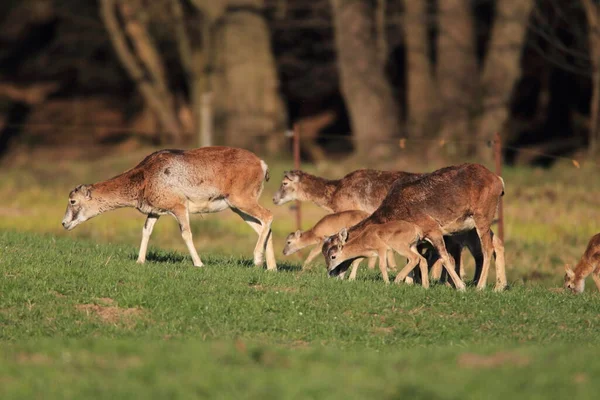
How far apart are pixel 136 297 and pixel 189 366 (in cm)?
424

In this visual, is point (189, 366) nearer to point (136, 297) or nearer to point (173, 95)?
point (136, 297)

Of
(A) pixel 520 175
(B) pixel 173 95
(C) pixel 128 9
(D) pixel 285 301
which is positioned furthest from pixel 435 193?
(B) pixel 173 95

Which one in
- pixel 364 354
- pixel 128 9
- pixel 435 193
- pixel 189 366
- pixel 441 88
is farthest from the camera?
pixel 128 9

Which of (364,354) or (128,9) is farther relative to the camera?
(128,9)

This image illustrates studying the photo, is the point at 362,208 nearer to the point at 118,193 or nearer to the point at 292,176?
the point at 292,176

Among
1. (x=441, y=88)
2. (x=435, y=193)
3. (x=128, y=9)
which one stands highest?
Answer: (x=128, y=9)

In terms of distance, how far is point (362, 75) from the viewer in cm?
3150

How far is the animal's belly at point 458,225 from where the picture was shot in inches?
612

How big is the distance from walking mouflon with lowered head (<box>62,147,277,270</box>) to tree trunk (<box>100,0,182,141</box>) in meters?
22.2

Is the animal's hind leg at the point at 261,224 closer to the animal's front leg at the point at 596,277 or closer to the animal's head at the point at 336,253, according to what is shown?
the animal's head at the point at 336,253

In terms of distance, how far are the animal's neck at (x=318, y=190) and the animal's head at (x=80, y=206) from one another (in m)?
3.84

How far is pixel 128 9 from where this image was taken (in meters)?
40.4

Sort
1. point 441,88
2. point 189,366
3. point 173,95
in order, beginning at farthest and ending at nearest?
1. point 173,95
2. point 441,88
3. point 189,366

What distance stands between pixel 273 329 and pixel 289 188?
7.09 m
